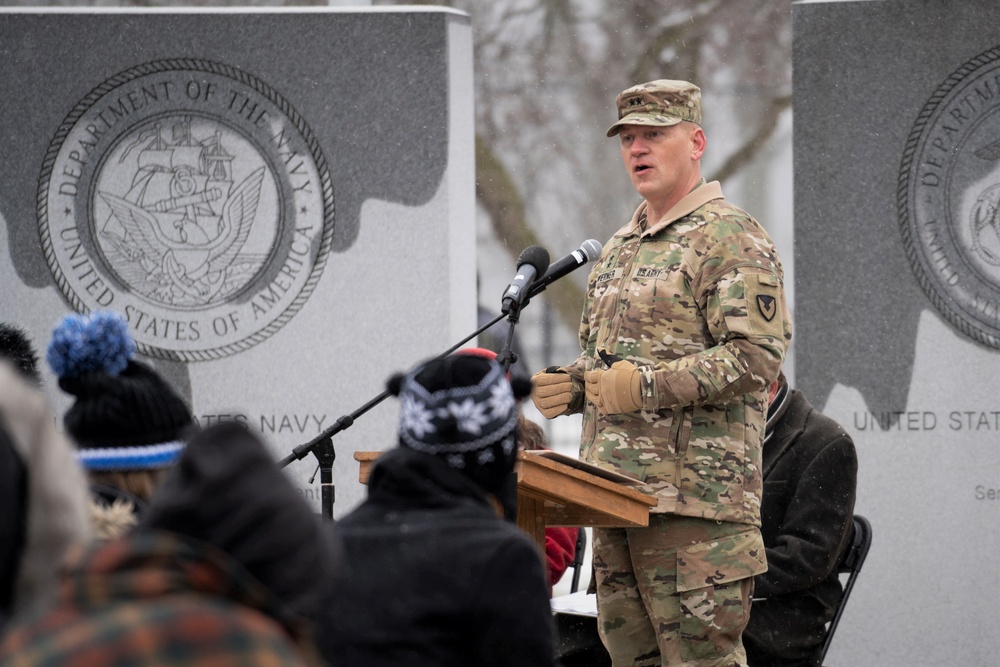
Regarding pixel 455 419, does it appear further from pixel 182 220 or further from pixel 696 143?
pixel 182 220

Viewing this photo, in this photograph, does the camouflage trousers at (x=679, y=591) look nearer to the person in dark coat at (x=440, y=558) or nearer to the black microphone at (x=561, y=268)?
the black microphone at (x=561, y=268)

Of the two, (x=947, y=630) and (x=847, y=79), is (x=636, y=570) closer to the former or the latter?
(x=947, y=630)

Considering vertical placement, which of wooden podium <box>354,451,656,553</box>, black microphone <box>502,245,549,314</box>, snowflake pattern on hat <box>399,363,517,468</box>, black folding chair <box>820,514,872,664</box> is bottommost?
black folding chair <box>820,514,872,664</box>

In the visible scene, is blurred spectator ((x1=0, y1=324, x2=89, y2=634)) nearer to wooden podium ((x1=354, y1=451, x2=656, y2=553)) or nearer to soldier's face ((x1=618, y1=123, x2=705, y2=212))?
wooden podium ((x1=354, y1=451, x2=656, y2=553))

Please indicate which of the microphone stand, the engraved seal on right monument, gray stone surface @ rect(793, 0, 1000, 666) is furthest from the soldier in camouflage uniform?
the engraved seal on right monument

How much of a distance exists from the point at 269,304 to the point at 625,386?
2.99m

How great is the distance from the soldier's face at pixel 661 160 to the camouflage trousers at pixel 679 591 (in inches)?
34.6

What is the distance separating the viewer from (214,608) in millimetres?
1038

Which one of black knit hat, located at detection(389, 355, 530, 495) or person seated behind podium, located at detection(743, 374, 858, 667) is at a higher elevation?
black knit hat, located at detection(389, 355, 530, 495)

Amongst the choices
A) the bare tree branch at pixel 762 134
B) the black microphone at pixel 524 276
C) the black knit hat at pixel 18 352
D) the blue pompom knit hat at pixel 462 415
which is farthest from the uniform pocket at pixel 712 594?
the bare tree branch at pixel 762 134

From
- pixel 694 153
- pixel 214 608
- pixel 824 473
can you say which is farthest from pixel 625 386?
pixel 214 608

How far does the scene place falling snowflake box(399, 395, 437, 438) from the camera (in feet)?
7.25

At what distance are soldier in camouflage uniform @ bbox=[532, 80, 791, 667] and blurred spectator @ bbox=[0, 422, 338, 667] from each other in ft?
6.61

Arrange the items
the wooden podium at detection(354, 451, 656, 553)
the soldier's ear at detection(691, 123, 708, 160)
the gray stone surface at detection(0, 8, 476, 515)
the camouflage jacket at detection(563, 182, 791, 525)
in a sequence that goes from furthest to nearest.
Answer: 1. the gray stone surface at detection(0, 8, 476, 515)
2. the soldier's ear at detection(691, 123, 708, 160)
3. the camouflage jacket at detection(563, 182, 791, 525)
4. the wooden podium at detection(354, 451, 656, 553)
